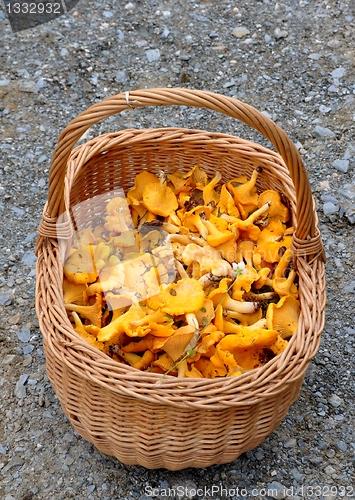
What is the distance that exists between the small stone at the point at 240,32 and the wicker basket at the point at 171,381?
2.77 m

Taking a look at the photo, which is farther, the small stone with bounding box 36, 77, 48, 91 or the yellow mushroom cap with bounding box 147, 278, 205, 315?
the small stone with bounding box 36, 77, 48, 91

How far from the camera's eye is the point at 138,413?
205 centimetres

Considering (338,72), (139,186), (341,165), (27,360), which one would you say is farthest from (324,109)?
(27,360)

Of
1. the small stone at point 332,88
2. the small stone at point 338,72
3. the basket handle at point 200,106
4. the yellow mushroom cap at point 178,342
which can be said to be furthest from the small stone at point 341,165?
the yellow mushroom cap at point 178,342

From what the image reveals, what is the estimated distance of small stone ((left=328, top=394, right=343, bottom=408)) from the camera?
109 inches

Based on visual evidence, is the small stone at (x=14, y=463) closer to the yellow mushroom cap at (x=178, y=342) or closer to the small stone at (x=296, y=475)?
the yellow mushroom cap at (x=178, y=342)

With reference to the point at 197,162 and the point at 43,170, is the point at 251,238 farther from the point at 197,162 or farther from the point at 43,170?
the point at 43,170

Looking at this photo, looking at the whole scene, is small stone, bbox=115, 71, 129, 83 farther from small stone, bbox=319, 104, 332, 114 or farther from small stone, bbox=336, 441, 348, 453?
small stone, bbox=336, 441, 348, 453

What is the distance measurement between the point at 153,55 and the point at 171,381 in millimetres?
3160

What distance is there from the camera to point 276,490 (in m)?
2.46

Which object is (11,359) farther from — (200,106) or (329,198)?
(329,198)

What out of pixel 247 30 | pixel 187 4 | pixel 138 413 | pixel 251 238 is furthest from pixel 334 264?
pixel 187 4

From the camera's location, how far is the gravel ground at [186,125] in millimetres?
2512

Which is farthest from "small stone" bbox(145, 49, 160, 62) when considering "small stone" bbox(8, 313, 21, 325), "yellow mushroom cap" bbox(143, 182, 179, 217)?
"small stone" bbox(8, 313, 21, 325)
